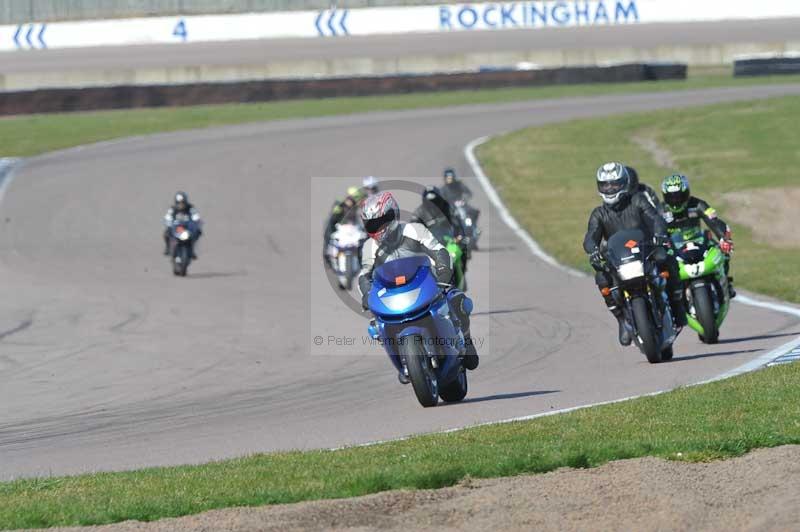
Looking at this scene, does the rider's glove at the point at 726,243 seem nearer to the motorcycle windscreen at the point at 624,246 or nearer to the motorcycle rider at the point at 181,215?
the motorcycle windscreen at the point at 624,246

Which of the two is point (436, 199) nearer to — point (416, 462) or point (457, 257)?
point (457, 257)

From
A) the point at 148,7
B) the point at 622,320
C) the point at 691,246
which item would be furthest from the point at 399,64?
the point at 622,320

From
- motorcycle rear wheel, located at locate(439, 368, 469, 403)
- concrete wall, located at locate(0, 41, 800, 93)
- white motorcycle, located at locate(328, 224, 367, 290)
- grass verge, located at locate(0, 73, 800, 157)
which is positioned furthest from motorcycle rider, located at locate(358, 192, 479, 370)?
concrete wall, located at locate(0, 41, 800, 93)

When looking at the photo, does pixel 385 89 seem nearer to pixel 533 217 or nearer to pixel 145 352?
pixel 533 217

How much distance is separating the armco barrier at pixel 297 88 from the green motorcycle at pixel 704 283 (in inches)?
1373

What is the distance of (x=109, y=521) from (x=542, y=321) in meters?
10.1

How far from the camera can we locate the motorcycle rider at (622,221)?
44.0ft

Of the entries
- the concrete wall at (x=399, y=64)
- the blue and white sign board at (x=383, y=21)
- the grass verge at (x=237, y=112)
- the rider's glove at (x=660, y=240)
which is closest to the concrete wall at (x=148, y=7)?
the blue and white sign board at (x=383, y=21)

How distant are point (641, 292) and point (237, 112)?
113ft

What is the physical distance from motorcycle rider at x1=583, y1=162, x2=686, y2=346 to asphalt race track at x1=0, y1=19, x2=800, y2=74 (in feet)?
134

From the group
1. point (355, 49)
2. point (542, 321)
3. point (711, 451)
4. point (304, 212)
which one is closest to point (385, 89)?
point (355, 49)

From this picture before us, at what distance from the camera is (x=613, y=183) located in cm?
1355

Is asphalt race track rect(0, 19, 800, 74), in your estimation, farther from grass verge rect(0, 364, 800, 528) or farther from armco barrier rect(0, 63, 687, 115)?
grass verge rect(0, 364, 800, 528)

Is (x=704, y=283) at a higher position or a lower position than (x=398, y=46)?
lower
